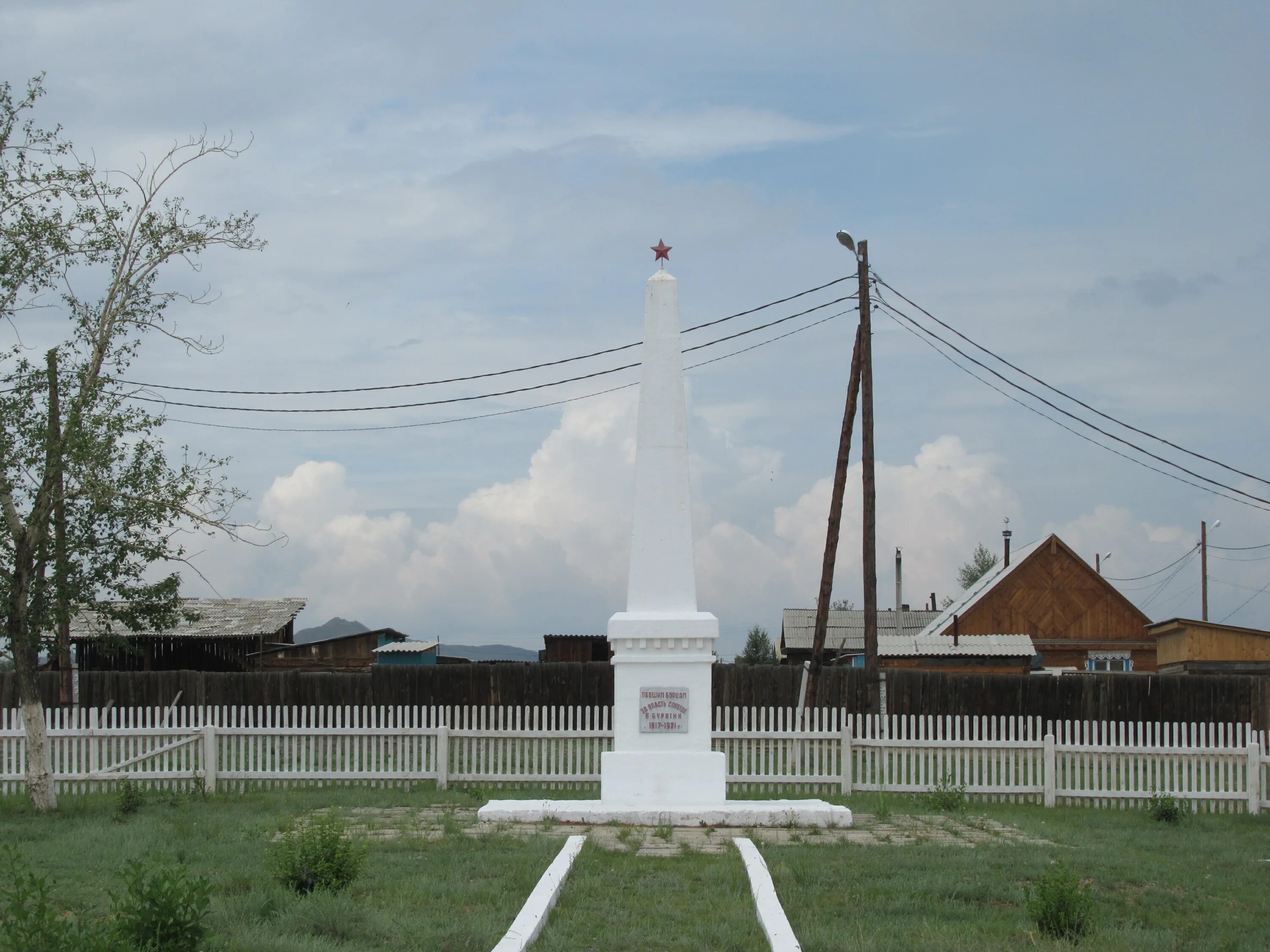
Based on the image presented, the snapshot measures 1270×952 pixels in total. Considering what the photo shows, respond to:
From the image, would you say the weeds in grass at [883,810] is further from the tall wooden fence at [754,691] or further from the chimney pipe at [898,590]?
the chimney pipe at [898,590]

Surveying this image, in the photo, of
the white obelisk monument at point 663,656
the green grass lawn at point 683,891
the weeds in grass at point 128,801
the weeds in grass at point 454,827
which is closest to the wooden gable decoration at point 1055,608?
the green grass lawn at point 683,891

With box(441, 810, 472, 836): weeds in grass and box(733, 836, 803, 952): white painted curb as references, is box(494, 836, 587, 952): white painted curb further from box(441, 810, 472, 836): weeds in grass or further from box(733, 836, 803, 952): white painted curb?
box(441, 810, 472, 836): weeds in grass

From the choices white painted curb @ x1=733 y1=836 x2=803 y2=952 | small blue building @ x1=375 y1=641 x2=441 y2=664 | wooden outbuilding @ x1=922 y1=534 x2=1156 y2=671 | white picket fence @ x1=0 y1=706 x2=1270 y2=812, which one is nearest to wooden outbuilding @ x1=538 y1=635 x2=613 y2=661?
small blue building @ x1=375 y1=641 x2=441 y2=664

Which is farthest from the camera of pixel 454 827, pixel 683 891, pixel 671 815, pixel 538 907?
pixel 671 815

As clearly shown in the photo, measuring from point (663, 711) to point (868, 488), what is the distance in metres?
8.04

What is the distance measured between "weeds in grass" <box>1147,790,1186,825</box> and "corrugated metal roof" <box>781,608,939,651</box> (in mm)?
24058

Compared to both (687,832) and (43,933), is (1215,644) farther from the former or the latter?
(43,933)

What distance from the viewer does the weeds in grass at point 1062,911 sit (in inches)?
329

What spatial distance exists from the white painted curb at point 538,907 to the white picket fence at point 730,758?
745 cm

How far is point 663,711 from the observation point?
14578 millimetres

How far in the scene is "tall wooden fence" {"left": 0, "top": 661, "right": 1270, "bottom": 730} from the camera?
25734 millimetres

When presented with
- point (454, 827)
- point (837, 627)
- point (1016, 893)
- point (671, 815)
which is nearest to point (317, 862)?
point (454, 827)

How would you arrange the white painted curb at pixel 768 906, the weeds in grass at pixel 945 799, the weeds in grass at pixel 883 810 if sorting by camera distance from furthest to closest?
1. the weeds in grass at pixel 945 799
2. the weeds in grass at pixel 883 810
3. the white painted curb at pixel 768 906

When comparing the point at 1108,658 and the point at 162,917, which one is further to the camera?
the point at 1108,658
